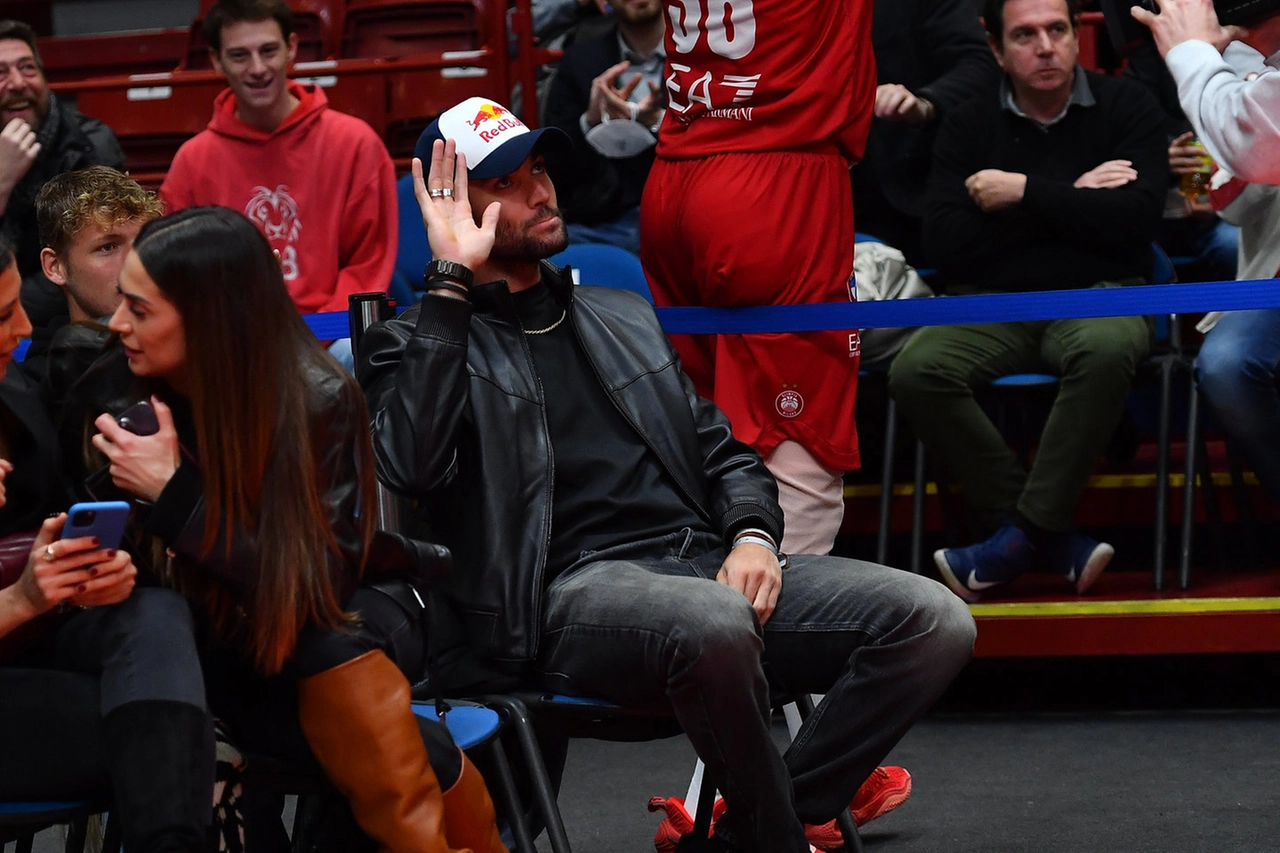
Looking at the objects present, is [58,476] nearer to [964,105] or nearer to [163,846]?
[163,846]

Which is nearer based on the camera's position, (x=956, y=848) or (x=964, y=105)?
(x=956, y=848)

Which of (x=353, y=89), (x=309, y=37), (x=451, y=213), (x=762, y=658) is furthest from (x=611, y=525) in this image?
(x=309, y=37)

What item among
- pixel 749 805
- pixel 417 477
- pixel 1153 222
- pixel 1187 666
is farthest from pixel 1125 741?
pixel 417 477

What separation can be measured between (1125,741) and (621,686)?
180cm

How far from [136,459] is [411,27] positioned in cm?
459

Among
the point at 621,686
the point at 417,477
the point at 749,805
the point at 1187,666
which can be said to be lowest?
the point at 1187,666

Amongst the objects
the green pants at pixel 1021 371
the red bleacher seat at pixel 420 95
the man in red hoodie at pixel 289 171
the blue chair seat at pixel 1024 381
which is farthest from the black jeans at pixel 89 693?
the red bleacher seat at pixel 420 95

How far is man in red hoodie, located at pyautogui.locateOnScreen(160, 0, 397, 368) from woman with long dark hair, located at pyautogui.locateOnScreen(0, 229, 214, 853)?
8.55 ft

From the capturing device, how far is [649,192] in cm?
362

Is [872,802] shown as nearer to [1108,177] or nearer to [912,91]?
[1108,177]

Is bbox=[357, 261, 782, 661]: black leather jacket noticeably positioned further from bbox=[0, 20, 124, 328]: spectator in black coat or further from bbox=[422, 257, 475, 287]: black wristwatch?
bbox=[0, 20, 124, 328]: spectator in black coat

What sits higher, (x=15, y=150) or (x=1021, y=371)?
(x=15, y=150)

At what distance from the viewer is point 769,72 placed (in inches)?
135

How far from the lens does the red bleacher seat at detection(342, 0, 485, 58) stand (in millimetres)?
6531
